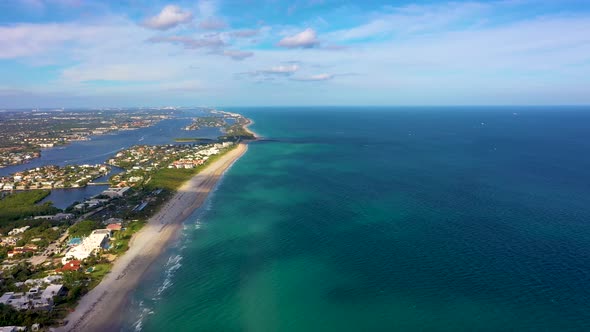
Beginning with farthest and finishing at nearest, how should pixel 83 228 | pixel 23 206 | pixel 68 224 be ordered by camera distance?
1. pixel 23 206
2. pixel 68 224
3. pixel 83 228

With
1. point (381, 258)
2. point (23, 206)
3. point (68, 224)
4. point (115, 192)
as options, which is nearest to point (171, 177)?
point (115, 192)

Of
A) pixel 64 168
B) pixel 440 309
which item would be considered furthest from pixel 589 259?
pixel 64 168

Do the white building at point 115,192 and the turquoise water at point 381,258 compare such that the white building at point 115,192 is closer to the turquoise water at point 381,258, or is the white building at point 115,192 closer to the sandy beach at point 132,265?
the sandy beach at point 132,265

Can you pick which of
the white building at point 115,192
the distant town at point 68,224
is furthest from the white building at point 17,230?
the white building at point 115,192

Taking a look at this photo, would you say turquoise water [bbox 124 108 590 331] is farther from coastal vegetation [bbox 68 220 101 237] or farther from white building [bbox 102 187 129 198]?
white building [bbox 102 187 129 198]

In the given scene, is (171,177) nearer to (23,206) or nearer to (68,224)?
(23,206)
